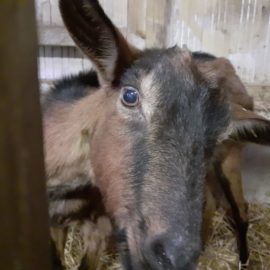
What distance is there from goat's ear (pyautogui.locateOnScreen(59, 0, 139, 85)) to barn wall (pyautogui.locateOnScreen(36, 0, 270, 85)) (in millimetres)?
1367

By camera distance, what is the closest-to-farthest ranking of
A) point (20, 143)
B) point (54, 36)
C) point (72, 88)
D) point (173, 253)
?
1. point (20, 143)
2. point (173, 253)
3. point (72, 88)
4. point (54, 36)

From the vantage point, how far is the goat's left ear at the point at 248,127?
8.39 feet

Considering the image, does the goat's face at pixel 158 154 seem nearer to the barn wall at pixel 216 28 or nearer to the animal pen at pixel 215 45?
the animal pen at pixel 215 45

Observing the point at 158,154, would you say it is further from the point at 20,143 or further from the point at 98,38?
the point at 20,143

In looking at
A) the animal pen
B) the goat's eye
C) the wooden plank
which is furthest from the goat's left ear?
the wooden plank

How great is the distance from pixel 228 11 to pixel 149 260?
2.17 metres

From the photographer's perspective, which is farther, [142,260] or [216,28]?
[216,28]

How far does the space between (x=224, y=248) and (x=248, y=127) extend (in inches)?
50.7

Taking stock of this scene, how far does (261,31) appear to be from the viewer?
3.64 meters

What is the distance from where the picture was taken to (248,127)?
261 cm

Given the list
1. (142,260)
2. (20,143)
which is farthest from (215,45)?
(20,143)

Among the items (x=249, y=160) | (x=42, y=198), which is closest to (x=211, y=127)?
(x=42, y=198)

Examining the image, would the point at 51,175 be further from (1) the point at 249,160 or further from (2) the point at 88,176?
(1) the point at 249,160

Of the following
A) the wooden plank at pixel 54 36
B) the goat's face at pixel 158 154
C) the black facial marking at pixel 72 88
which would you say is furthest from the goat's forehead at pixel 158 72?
the wooden plank at pixel 54 36
